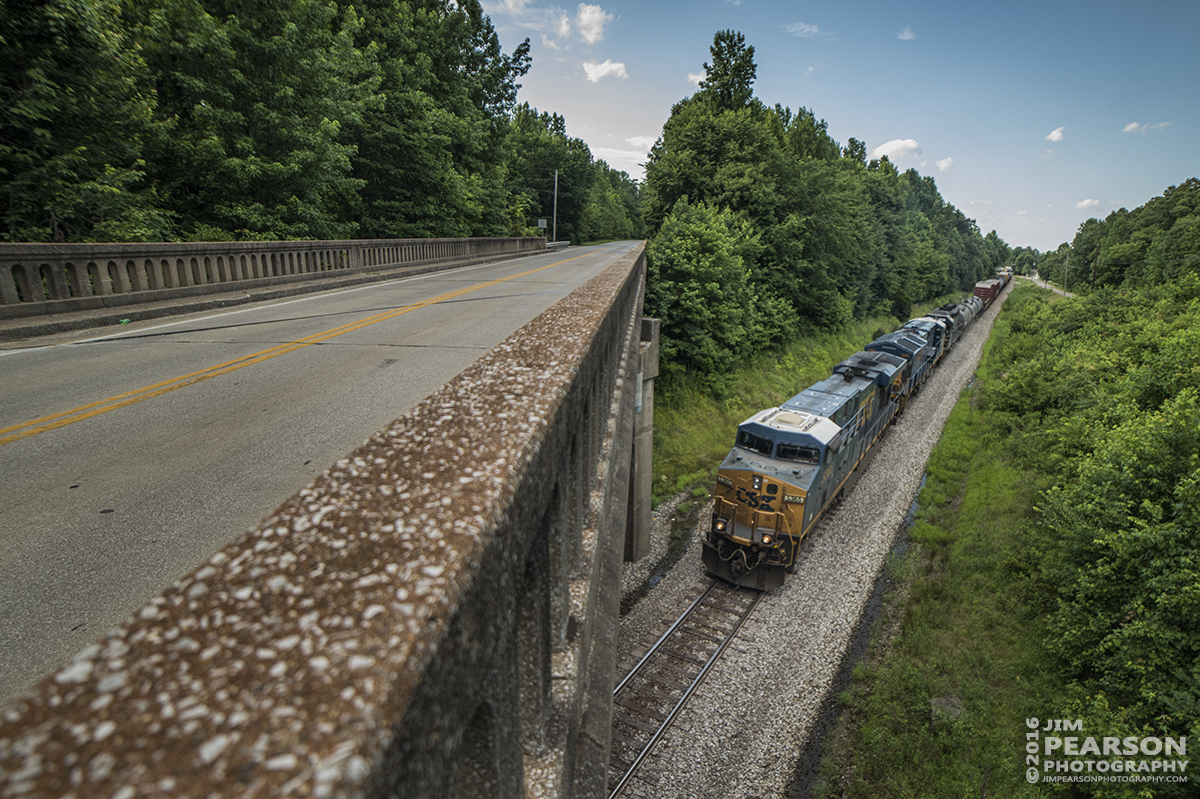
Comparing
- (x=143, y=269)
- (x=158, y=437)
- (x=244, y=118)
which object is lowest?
(x=158, y=437)

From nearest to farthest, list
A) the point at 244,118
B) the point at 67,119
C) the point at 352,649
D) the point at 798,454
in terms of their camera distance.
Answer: the point at 352,649 → the point at 67,119 → the point at 798,454 → the point at 244,118

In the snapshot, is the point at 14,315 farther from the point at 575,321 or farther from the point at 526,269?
the point at 526,269

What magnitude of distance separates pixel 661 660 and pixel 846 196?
42.5 meters

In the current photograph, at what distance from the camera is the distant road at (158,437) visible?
3.63 meters

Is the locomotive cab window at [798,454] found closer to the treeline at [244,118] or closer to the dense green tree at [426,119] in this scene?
the treeline at [244,118]

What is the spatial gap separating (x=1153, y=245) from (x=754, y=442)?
65.2 metres

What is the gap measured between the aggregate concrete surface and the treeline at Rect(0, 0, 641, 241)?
1559 centimetres

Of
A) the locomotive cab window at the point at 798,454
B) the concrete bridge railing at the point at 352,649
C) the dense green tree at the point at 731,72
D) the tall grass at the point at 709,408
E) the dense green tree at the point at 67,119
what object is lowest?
the tall grass at the point at 709,408

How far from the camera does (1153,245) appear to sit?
56.5 metres

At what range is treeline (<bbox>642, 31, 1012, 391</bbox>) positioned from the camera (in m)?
28.2

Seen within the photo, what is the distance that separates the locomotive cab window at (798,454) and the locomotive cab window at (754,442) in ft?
1.05

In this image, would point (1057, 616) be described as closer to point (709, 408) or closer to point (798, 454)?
point (798, 454)

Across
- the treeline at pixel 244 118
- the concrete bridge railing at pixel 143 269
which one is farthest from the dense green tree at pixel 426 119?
the concrete bridge railing at pixel 143 269

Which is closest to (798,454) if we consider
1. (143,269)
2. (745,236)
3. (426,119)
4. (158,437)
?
(158,437)
